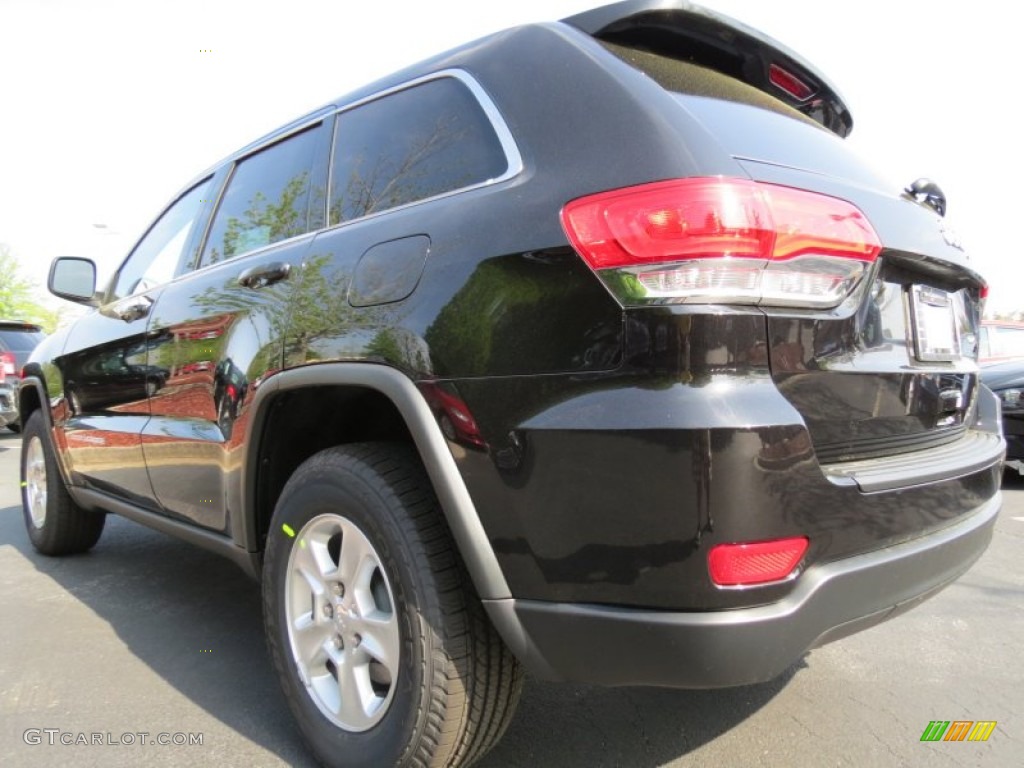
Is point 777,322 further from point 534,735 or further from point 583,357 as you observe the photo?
point 534,735

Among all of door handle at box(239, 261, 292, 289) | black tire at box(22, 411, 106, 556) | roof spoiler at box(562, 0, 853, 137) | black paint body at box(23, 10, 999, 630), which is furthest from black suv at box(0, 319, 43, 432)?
roof spoiler at box(562, 0, 853, 137)

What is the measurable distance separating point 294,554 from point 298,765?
0.60 m

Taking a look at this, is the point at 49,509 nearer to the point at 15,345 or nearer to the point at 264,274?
the point at 264,274

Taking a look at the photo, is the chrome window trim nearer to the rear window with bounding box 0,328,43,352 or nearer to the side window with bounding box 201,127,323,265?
the side window with bounding box 201,127,323,265

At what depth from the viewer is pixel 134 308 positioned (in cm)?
330

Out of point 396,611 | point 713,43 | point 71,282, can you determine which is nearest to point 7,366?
point 71,282

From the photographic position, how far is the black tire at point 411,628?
1.73m

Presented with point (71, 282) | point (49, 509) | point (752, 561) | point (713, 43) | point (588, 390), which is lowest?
point (49, 509)

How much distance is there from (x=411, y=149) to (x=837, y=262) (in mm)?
1208

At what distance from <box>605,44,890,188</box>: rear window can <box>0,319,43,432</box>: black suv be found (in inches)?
374

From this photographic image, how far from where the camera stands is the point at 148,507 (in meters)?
3.16

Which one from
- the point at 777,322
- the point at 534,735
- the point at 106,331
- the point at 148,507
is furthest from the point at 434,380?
the point at 106,331

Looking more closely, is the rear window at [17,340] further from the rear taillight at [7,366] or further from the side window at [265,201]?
the side window at [265,201]

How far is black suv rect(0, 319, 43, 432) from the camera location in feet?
32.9
